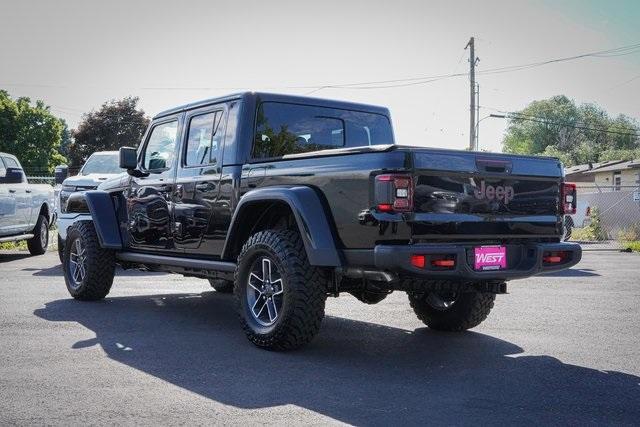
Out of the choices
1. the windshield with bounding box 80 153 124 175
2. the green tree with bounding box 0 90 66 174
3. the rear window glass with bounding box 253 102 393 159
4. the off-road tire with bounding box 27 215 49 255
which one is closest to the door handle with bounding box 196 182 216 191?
the rear window glass with bounding box 253 102 393 159

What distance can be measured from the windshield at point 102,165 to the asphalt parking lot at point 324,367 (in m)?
6.39

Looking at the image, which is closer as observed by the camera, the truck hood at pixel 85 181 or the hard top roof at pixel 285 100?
the hard top roof at pixel 285 100

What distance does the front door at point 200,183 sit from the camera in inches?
261

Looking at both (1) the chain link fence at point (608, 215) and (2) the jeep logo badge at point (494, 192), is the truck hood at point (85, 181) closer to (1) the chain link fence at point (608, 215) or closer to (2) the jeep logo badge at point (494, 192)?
(2) the jeep logo badge at point (494, 192)

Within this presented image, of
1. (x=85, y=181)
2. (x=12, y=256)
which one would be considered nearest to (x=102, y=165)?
(x=85, y=181)

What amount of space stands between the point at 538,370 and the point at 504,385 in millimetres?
570

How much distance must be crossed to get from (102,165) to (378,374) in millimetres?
11170

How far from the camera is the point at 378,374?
5.03m

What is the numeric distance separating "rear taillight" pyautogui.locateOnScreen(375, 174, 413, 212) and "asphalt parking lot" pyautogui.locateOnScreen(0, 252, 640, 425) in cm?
114

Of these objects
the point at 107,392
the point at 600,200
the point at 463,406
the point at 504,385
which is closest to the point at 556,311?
the point at 504,385

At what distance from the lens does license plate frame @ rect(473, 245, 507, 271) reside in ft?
16.8

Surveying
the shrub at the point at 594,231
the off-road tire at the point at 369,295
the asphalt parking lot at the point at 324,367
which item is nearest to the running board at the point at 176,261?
the asphalt parking lot at the point at 324,367

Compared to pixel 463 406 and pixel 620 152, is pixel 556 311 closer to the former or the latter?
pixel 463 406

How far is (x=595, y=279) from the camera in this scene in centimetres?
1141
